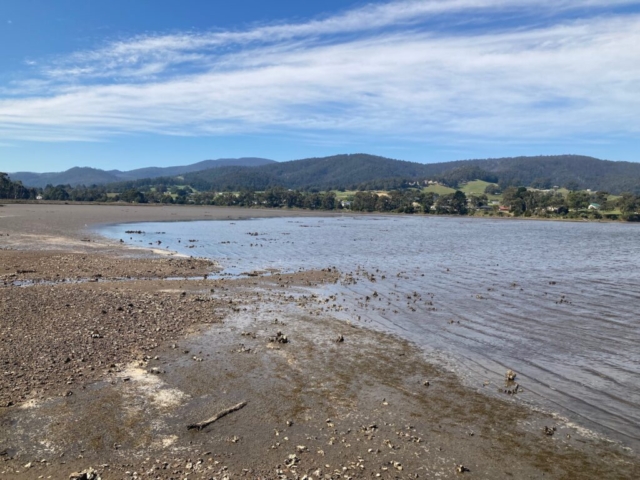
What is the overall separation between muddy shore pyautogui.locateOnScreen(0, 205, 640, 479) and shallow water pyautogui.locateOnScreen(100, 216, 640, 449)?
66.9 inches

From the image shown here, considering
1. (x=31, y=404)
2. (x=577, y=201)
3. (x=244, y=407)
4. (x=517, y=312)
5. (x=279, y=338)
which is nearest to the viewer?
(x=31, y=404)

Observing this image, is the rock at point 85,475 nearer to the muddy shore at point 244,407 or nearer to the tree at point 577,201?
the muddy shore at point 244,407

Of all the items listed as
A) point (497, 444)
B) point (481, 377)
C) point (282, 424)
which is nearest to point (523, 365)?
point (481, 377)

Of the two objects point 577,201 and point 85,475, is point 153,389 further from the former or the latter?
point 577,201

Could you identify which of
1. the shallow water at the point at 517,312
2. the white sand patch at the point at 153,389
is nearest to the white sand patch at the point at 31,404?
the white sand patch at the point at 153,389

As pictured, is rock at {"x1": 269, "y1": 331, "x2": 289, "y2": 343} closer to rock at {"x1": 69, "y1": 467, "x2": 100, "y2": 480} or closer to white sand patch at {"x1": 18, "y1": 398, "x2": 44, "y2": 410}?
white sand patch at {"x1": 18, "y1": 398, "x2": 44, "y2": 410}

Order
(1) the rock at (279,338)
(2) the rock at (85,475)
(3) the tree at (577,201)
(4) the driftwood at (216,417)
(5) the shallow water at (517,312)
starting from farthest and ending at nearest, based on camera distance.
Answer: (3) the tree at (577,201)
(1) the rock at (279,338)
(5) the shallow water at (517,312)
(4) the driftwood at (216,417)
(2) the rock at (85,475)

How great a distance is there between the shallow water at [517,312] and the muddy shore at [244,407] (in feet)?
5.58

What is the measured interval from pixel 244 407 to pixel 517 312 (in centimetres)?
1682

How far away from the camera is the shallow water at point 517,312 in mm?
14508

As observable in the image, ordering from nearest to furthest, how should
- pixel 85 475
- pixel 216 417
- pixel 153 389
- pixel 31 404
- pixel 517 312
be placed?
pixel 85 475, pixel 216 417, pixel 31 404, pixel 153 389, pixel 517 312

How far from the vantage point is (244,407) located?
41.7ft

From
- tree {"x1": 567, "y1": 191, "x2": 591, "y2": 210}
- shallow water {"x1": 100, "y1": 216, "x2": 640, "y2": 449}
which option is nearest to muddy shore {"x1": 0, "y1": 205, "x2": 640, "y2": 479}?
shallow water {"x1": 100, "y1": 216, "x2": 640, "y2": 449}

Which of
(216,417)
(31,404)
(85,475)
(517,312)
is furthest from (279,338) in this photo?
(517,312)
